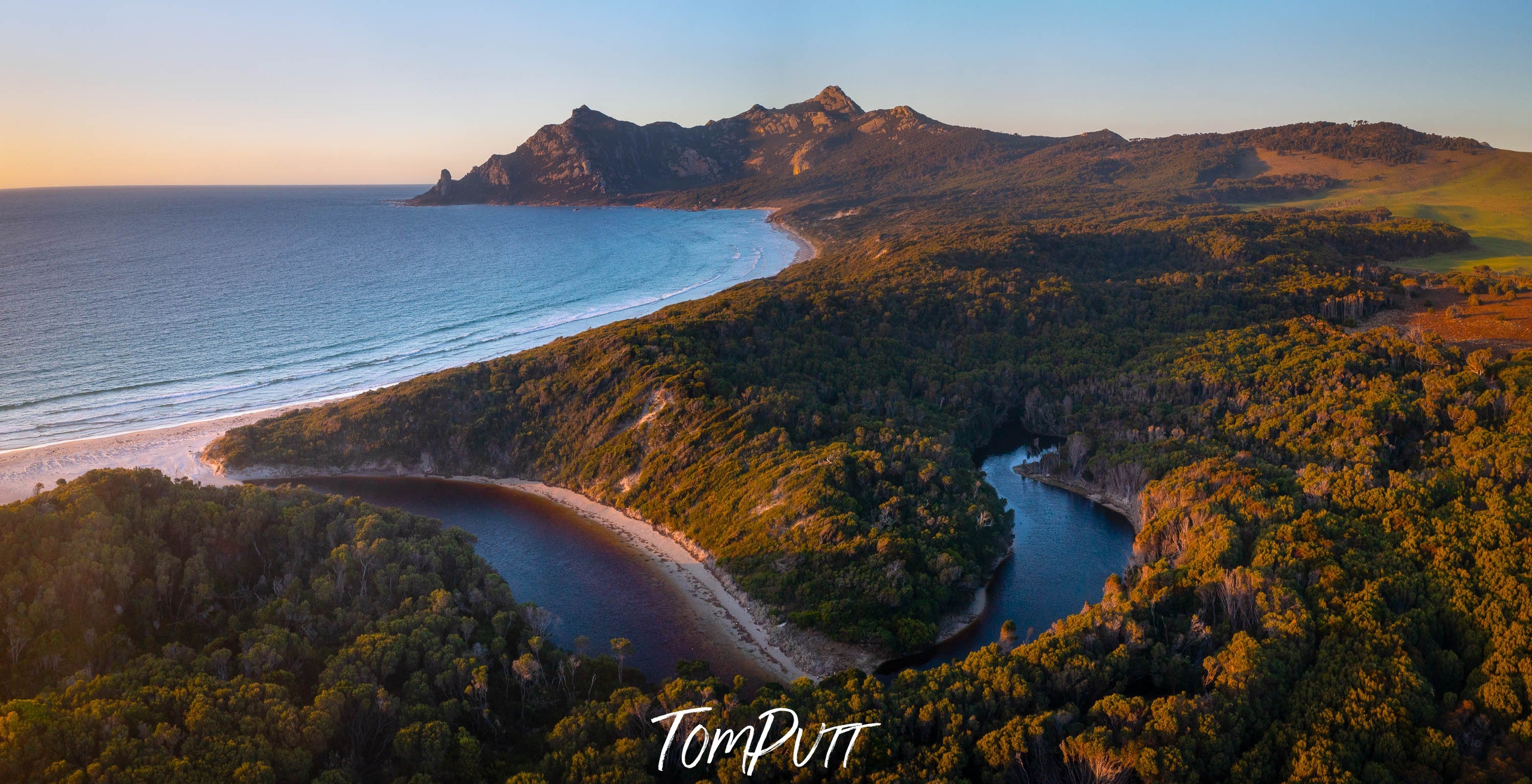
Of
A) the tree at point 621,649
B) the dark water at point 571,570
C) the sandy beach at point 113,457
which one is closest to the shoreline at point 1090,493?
the dark water at point 571,570

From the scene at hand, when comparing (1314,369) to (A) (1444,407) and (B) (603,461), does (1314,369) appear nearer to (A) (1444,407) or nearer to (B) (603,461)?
(A) (1444,407)

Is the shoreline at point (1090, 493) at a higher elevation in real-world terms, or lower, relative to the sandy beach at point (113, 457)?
lower

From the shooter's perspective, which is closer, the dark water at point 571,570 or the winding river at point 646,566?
the dark water at point 571,570

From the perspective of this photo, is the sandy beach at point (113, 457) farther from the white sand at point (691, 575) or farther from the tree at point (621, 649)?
the tree at point (621, 649)

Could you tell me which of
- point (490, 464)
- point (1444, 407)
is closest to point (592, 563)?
point (490, 464)

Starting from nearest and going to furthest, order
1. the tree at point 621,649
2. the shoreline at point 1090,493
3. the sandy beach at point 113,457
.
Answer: the tree at point 621,649 < the shoreline at point 1090,493 < the sandy beach at point 113,457

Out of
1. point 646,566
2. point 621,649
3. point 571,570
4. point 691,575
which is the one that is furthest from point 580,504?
point 621,649

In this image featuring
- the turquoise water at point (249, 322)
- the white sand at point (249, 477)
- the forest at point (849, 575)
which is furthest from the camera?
the turquoise water at point (249, 322)
